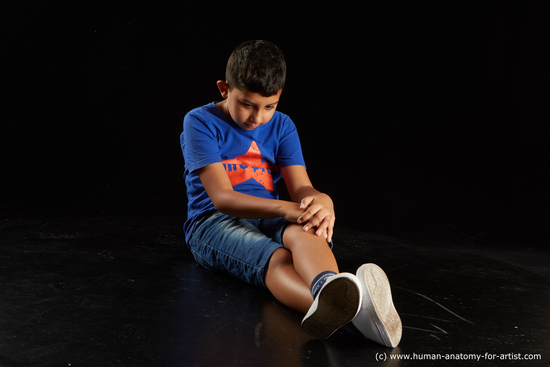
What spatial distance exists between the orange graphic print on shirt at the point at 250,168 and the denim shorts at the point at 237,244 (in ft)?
0.46

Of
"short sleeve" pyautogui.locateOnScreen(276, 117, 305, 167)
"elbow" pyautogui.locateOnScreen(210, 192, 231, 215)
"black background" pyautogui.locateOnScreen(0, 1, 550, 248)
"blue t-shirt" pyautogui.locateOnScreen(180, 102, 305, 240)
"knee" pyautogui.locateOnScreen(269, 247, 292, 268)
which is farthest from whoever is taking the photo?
"black background" pyautogui.locateOnScreen(0, 1, 550, 248)

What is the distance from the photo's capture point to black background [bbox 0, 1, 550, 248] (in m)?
2.90

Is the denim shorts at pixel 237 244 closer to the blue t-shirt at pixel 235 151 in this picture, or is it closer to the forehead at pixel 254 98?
the blue t-shirt at pixel 235 151

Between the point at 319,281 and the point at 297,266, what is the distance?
166mm

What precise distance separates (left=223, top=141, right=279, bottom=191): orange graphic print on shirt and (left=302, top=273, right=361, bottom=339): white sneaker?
0.71 m

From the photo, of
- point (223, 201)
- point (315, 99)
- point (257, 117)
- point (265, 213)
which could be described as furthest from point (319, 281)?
point (315, 99)

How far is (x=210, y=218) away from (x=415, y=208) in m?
1.78

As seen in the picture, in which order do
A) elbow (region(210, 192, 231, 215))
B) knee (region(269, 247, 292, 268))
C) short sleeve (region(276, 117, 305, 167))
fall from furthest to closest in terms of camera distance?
short sleeve (region(276, 117, 305, 167)), elbow (region(210, 192, 231, 215)), knee (region(269, 247, 292, 268))

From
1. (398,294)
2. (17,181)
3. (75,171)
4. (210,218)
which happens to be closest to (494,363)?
(398,294)

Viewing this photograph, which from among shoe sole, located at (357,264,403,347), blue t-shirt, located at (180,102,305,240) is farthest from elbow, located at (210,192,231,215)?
shoe sole, located at (357,264,403,347)

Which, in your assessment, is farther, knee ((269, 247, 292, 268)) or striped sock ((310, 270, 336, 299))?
knee ((269, 247, 292, 268))

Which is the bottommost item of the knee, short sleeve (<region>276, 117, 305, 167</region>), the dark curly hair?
the knee

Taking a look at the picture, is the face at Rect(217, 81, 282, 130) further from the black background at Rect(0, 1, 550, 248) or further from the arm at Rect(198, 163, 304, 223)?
the black background at Rect(0, 1, 550, 248)

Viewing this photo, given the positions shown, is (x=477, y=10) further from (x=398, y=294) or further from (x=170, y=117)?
(x=398, y=294)
